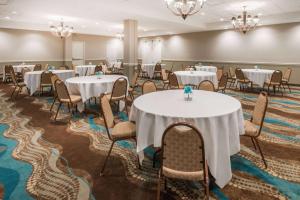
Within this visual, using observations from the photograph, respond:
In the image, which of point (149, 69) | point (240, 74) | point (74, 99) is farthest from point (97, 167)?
point (149, 69)

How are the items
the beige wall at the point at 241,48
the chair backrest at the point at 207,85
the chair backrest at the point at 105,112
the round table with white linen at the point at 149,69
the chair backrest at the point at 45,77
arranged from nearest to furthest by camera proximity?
the chair backrest at the point at 105,112 → the chair backrest at the point at 207,85 → the chair backrest at the point at 45,77 → the beige wall at the point at 241,48 → the round table with white linen at the point at 149,69

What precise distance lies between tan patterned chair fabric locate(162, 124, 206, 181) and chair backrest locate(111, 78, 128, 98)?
3069 millimetres

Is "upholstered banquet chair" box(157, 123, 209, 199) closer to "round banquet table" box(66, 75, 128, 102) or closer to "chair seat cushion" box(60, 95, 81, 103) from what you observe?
"chair seat cushion" box(60, 95, 81, 103)

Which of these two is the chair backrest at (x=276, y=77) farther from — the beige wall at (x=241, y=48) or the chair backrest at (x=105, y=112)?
the chair backrest at (x=105, y=112)

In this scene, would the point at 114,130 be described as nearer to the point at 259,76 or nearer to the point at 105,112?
the point at 105,112

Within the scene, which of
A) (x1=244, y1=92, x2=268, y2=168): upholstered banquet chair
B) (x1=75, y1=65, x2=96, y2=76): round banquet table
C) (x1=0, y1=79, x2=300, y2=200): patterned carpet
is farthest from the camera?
(x1=75, y1=65, x2=96, y2=76): round banquet table

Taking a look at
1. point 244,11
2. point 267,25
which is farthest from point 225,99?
point 267,25

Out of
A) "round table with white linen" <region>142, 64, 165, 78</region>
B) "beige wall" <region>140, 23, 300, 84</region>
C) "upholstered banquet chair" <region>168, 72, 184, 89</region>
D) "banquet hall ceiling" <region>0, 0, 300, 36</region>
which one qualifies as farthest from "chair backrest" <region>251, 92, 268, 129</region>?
"round table with white linen" <region>142, 64, 165, 78</region>

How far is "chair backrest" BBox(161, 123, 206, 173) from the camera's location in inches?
75.0

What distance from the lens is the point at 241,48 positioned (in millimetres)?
12031

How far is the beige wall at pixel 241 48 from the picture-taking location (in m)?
10.3

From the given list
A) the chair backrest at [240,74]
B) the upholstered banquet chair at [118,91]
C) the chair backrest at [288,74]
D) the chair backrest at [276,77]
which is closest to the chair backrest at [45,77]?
the upholstered banquet chair at [118,91]

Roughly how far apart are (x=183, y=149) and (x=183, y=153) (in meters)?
0.04

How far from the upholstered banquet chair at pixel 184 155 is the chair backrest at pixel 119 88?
10.1 feet
